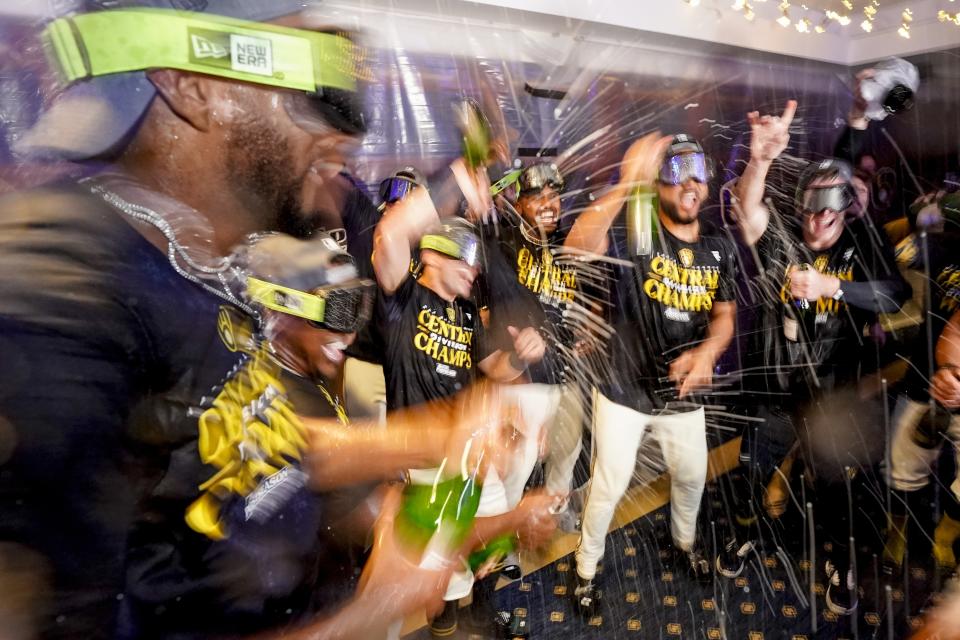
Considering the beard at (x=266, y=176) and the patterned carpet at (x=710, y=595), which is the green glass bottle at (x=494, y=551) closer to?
the patterned carpet at (x=710, y=595)

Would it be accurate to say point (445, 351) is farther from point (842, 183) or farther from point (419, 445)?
point (842, 183)

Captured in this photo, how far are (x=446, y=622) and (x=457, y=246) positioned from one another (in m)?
0.83

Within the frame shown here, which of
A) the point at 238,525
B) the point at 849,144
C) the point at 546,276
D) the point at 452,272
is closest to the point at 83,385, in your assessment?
the point at 238,525

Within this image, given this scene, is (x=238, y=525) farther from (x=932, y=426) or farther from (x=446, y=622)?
(x=932, y=426)

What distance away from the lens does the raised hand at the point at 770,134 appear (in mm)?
1395

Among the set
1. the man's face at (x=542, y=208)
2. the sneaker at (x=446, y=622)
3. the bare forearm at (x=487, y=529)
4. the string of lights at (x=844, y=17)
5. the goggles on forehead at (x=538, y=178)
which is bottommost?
the sneaker at (x=446, y=622)

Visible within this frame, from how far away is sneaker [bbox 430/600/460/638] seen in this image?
121 centimetres

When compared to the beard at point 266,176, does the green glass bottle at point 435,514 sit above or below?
below

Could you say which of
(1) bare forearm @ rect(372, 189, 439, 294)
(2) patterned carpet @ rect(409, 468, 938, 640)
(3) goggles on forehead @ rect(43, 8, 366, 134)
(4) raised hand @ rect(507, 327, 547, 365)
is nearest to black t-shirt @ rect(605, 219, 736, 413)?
(4) raised hand @ rect(507, 327, 547, 365)

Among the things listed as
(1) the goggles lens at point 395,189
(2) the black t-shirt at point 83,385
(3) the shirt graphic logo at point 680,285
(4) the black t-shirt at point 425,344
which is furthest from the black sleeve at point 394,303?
(3) the shirt graphic logo at point 680,285

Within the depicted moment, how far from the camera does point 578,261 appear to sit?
1286mm

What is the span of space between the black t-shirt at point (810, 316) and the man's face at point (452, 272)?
80cm

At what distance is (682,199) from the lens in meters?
1.32

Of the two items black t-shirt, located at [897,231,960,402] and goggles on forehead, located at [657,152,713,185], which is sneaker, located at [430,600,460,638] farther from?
black t-shirt, located at [897,231,960,402]
